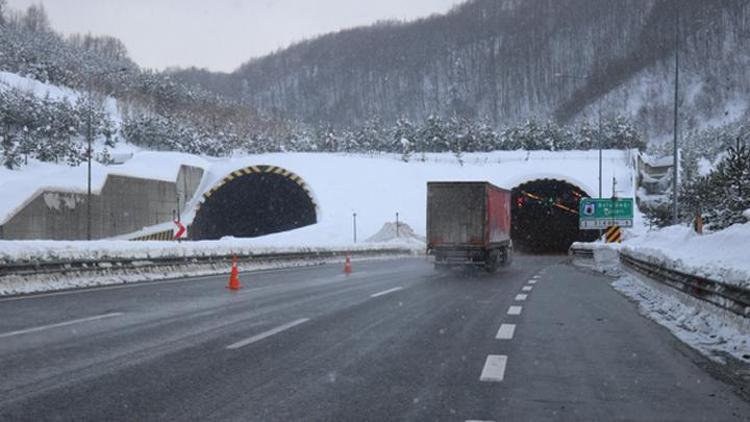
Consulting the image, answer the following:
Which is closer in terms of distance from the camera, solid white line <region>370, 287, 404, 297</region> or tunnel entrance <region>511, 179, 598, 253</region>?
solid white line <region>370, 287, 404, 297</region>

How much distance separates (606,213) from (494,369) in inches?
1462

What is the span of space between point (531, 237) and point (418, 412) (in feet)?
243

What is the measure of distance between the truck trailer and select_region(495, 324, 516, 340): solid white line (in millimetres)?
16321

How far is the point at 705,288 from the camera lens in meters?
10.3

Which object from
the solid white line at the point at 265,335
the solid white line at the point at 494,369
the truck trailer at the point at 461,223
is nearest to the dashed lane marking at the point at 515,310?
the solid white line at the point at 265,335

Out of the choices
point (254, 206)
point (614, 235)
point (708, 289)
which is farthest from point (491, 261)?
point (254, 206)

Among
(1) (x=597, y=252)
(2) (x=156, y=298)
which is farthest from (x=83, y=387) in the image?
(1) (x=597, y=252)

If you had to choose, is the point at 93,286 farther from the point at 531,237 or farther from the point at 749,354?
the point at 531,237

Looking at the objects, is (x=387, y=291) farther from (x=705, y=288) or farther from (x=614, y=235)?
(x=614, y=235)

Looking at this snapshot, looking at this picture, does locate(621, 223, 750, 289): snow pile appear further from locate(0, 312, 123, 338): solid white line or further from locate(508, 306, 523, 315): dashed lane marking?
locate(0, 312, 123, 338): solid white line

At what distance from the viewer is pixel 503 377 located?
6484mm

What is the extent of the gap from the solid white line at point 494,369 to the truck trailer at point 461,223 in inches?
747

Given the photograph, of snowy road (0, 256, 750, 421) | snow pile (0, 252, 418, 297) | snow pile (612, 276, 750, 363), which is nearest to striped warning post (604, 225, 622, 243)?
snow pile (0, 252, 418, 297)

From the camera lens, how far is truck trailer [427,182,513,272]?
26.5m
